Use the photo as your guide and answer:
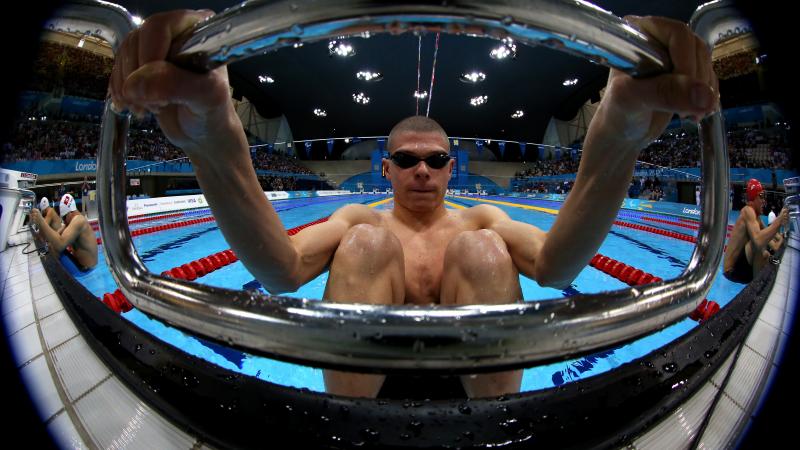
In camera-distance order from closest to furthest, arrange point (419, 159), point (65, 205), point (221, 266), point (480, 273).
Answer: point (480, 273), point (419, 159), point (65, 205), point (221, 266)

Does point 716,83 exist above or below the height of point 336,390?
above

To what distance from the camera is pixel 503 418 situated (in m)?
0.56

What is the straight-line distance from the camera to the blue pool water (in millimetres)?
1978

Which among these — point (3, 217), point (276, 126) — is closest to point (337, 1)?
point (3, 217)

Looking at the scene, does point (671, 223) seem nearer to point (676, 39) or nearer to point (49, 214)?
point (676, 39)

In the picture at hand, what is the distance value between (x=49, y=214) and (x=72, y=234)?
2.89ft

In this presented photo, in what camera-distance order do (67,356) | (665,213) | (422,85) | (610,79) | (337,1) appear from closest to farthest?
→ (337,1)
(610,79)
(67,356)
(665,213)
(422,85)

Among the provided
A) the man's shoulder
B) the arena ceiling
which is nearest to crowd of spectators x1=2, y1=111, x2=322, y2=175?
the man's shoulder

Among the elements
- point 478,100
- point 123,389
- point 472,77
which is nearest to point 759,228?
point 123,389

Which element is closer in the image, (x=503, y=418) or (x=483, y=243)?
(x=503, y=418)

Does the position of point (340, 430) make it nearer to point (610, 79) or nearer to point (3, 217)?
point (610, 79)

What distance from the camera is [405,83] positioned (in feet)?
39.8

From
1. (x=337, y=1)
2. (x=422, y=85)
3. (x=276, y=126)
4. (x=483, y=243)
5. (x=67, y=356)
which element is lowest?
(x=67, y=356)

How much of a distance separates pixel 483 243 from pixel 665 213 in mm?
9335
